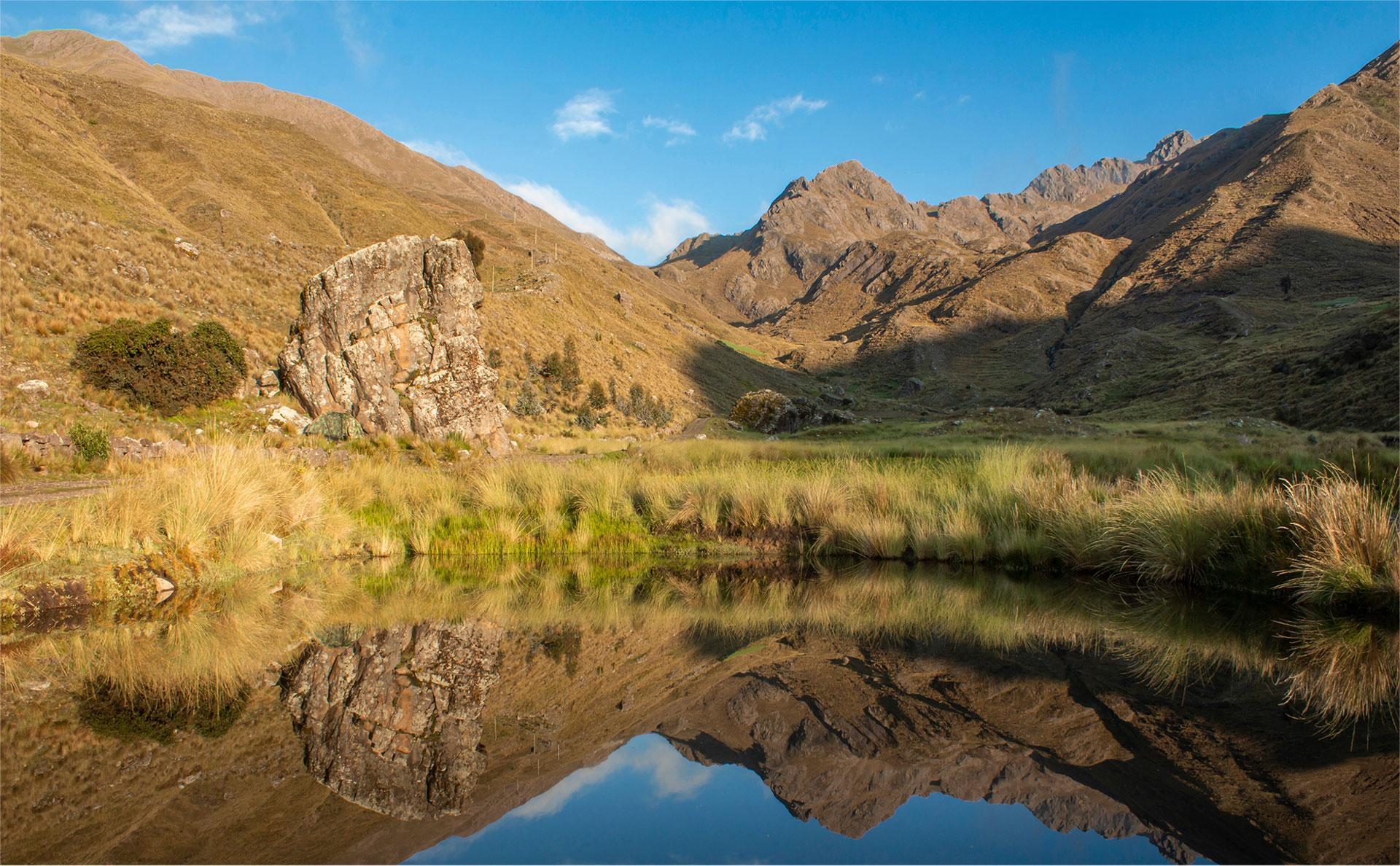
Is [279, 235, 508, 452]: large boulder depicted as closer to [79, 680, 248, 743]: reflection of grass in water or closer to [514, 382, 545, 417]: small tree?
[514, 382, 545, 417]: small tree

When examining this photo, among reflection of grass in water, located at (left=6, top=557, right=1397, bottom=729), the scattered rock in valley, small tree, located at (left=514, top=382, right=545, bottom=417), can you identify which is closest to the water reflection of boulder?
reflection of grass in water, located at (left=6, top=557, right=1397, bottom=729)

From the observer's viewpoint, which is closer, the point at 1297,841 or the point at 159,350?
the point at 1297,841

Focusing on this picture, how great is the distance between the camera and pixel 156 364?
70.1ft

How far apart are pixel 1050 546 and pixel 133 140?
Answer: 76808mm

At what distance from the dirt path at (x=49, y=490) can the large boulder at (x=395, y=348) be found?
11067 millimetres

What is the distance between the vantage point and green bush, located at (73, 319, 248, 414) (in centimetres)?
2067

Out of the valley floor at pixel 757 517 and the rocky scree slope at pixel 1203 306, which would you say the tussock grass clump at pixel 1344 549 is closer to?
the valley floor at pixel 757 517

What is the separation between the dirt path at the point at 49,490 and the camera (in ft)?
36.2

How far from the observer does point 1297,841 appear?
9.67ft

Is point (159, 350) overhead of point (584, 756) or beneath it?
overhead

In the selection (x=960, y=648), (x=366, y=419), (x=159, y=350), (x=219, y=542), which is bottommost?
(x=960, y=648)

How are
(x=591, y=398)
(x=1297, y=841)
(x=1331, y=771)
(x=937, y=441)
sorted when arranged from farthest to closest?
(x=591, y=398) < (x=937, y=441) < (x=1331, y=771) < (x=1297, y=841)

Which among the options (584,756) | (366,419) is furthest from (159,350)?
(584,756)

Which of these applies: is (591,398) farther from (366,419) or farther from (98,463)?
(98,463)
